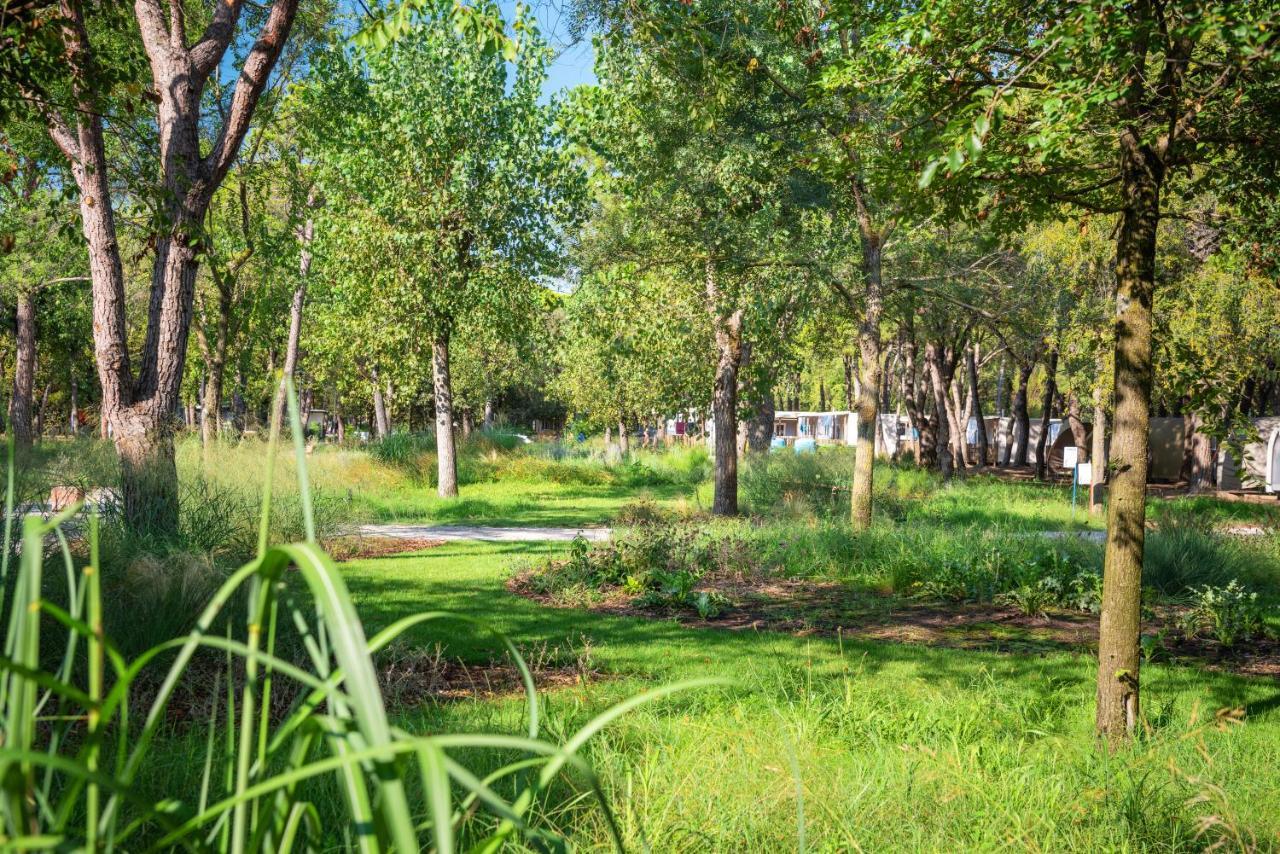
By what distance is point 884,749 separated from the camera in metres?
4.18

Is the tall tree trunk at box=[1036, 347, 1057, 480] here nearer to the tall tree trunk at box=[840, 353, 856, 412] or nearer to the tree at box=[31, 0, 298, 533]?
the tall tree trunk at box=[840, 353, 856, 412]

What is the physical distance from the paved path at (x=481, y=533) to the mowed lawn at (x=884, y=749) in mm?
5818

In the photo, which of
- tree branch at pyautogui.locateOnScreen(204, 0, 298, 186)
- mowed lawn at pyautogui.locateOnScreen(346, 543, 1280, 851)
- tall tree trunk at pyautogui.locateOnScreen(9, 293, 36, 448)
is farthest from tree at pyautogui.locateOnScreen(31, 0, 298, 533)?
tall tree trunk at pyautogui.locateOnScreen(9, 293, 36, 448)

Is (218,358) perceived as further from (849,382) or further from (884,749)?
(849,382)

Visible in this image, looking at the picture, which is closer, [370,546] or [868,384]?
[370,546]

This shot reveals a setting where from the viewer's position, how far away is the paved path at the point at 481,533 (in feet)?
43.3

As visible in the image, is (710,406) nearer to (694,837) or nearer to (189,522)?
(189,522)

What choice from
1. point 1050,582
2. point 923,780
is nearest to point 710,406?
point 1050,582

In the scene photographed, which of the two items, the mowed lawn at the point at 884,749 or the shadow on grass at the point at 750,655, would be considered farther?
the shadow on grass at the point at 750,655

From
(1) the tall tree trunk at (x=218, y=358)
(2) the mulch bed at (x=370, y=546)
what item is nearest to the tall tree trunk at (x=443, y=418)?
(1) the tall tree trunk at (x=218, y=358)

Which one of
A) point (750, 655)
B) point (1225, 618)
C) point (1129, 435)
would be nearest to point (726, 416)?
point (1225, 618)

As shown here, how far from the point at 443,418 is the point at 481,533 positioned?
19.2 ft

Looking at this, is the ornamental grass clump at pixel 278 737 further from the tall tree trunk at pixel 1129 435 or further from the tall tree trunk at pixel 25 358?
the tall tree trunk at pixel 25 358

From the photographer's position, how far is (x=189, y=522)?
8.29 meters
